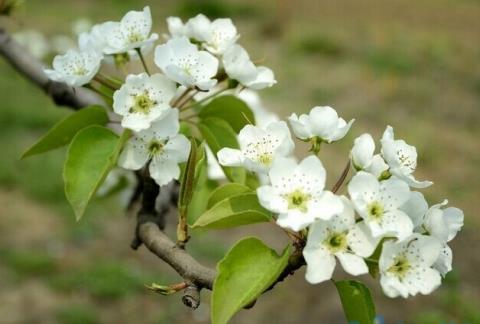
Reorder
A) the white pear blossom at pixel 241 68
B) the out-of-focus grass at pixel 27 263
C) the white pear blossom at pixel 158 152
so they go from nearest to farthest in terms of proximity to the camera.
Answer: the white pear blossom at pixel 158 152
the white pear blossom at pixel 241 68
the out-of-focus grass at pixel 27 263

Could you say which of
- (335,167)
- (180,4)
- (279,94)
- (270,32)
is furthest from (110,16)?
(335,167)

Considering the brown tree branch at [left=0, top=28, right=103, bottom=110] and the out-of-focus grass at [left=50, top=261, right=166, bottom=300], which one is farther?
the out-of-focus grass at [left=50, top=261, right=166, bottom=300]

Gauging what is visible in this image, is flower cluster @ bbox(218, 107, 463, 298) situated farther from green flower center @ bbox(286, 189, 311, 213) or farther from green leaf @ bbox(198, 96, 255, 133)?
green leaf @ bbox(198, 96, 255, 133)

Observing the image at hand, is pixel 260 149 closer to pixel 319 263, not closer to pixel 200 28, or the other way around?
pixel 319 263

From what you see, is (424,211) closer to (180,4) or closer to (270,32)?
(270,32)

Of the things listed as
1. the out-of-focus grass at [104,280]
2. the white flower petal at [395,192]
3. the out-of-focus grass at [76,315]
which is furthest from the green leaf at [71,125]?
the out-of-focus grass at [104,280]

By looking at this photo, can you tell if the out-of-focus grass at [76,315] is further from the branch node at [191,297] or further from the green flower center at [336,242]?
the green flower center at [336,242]

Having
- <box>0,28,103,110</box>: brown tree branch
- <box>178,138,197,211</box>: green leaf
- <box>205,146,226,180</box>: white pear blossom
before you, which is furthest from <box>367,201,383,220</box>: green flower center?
<box>0,28,103,110</box>: brown tree branch
